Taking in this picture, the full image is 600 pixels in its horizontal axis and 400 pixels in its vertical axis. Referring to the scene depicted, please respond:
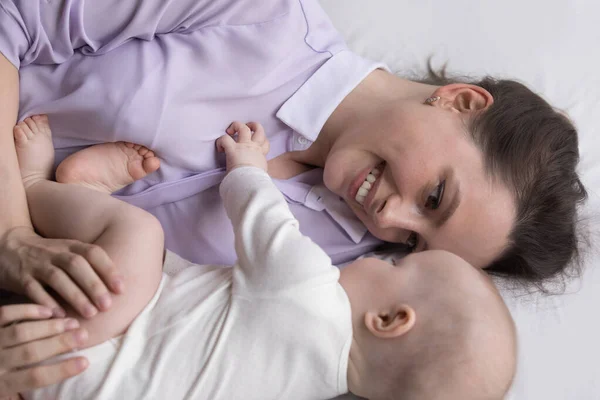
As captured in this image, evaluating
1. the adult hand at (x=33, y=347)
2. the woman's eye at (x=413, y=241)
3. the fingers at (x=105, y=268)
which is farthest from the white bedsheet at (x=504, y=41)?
the adult hand at (x=33, y=347)

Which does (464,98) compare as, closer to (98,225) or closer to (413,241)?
(413,241)

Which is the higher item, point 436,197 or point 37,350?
point 436,197

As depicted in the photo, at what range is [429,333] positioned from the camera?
95cm

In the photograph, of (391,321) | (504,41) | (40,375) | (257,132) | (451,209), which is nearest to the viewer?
(40,375)

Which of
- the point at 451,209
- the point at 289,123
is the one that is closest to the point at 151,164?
the point at 289,123

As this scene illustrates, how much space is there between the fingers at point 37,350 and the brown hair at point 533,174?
848 mm

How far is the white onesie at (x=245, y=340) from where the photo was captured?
93 cm

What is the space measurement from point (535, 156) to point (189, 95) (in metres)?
0.74

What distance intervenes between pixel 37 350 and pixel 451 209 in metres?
0.80

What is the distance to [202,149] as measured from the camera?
4.05 feet

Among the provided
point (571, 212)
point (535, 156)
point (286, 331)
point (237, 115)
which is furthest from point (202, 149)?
point (571, 212)

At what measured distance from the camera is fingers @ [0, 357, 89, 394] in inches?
34.6

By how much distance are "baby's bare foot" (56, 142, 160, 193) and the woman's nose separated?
50 cm

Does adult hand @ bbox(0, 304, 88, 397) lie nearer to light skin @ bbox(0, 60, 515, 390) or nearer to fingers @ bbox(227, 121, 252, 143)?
light skin @ bbox(0, 60, 515, 390)
